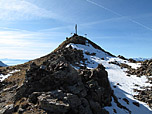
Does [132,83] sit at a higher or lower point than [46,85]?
lower

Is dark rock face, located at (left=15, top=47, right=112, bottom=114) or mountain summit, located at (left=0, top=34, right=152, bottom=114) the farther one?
mountain summit, located at (left=0, top=34, right=152, bottom=114)

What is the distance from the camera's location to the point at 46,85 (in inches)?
832

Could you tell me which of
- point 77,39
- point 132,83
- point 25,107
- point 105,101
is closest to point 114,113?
point 105,101

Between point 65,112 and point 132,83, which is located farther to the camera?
point 132,83

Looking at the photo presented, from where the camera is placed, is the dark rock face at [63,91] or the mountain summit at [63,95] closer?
the dark rock face at [63,91]

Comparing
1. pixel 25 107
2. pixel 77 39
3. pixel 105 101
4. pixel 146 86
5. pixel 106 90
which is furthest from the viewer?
pixel 77 39

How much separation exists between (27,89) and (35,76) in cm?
277

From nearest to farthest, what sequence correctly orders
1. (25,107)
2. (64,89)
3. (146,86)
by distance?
1. (25,107)
2. (64,89)
3. (146,86)

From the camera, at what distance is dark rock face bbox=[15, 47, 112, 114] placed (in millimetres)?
16453

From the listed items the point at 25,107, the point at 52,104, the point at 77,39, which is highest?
the point at 77,39

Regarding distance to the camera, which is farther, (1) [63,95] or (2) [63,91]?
(2) [63,91]

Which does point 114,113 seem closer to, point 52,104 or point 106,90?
point 106,90

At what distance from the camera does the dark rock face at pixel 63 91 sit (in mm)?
16453

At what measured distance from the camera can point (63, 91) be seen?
19312mm
